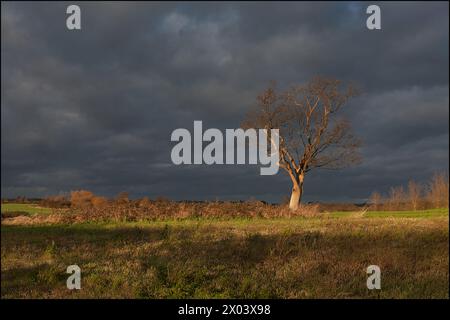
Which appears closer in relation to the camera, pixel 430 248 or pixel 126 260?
pixel 126 260

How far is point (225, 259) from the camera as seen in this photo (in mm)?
16922

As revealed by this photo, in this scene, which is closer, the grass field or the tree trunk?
the grass field

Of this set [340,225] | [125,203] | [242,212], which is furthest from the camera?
[242,212]

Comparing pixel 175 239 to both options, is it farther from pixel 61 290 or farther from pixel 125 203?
pixel 61 290

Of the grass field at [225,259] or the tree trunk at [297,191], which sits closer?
the grass field at [225,259]

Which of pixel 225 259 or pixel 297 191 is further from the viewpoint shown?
pixel 297 191

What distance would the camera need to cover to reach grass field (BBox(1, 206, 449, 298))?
43.2ft

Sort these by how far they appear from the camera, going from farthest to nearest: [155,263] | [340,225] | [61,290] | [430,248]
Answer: [340,225]
[430,248]
[155,263]
[61,290]

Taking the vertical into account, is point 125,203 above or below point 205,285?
above

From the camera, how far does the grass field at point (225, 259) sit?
13.2 m
